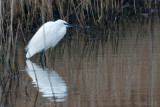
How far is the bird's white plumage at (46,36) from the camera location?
27.0 feet

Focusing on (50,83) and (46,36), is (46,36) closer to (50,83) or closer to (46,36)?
(46,36)

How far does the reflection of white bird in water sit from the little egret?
100cm

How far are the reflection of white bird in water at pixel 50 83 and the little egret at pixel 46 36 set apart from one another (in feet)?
3.27

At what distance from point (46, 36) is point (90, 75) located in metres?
2.27

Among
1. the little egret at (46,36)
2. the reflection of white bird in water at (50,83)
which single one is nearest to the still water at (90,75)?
the reflection of white bird in water at (50,83)

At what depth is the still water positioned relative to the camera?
16.6 feet

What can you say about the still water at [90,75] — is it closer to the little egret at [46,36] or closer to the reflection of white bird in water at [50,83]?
the reflection of white bird in water at [50,83]

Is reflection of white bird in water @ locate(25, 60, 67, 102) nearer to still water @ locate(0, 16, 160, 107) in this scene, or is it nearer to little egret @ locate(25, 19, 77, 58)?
still water @ locate(0, 16, 160, 107)

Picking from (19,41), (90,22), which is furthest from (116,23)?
(19,41)

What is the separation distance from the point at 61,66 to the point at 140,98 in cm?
237

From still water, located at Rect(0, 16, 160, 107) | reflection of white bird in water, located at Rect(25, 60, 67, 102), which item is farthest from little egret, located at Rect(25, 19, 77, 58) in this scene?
reflection of white bird in water, located at Rect(25, 60, 67, 102)

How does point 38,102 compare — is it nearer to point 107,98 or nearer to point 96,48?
point 107,98

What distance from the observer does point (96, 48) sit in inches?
341

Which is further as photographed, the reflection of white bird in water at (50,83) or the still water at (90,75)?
the reflection of white bird in water at (50,83)
